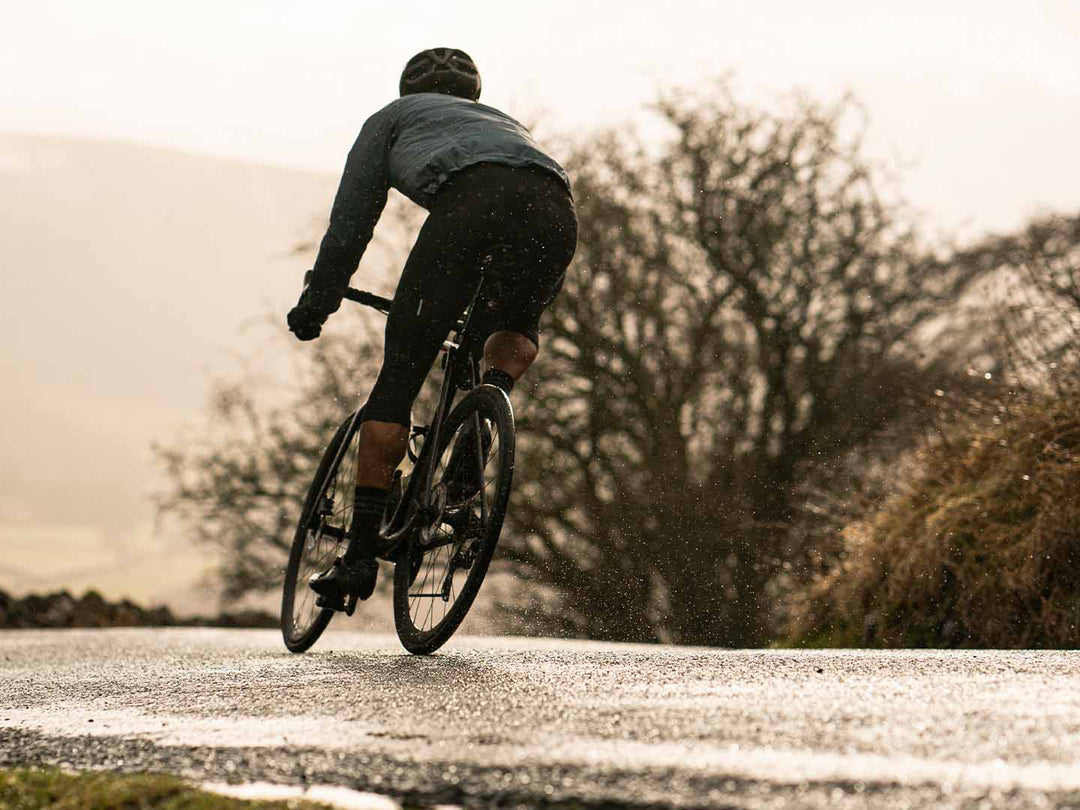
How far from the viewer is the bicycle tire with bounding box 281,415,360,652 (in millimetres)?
5352

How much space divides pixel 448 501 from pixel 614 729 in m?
2.00

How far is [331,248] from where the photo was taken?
4691mm

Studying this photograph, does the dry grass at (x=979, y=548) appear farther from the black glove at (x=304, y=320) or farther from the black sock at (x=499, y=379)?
the black glove at (x=304, y=320)

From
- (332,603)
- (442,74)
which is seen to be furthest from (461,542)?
(442,74)

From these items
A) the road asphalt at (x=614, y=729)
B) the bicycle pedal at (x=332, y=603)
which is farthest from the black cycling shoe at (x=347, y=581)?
the road asphalt at (x=614, y=729)

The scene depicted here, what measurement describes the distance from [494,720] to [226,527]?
A: 11.1 metres

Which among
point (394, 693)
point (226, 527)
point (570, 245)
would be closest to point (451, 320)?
point (570, 245)

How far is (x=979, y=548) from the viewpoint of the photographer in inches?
237

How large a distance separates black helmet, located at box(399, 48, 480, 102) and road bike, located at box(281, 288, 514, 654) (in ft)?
2.50

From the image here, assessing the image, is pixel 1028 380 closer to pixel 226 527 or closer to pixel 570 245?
pixel 570 245

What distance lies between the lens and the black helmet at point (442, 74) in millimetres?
4875

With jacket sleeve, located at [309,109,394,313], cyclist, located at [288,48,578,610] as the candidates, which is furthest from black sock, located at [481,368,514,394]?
jacket sleeve, located at [309,109,394,313]

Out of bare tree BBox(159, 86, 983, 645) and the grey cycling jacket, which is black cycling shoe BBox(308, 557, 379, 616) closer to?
the grey cycling jacket

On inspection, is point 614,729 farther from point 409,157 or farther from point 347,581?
A: point 409,157
